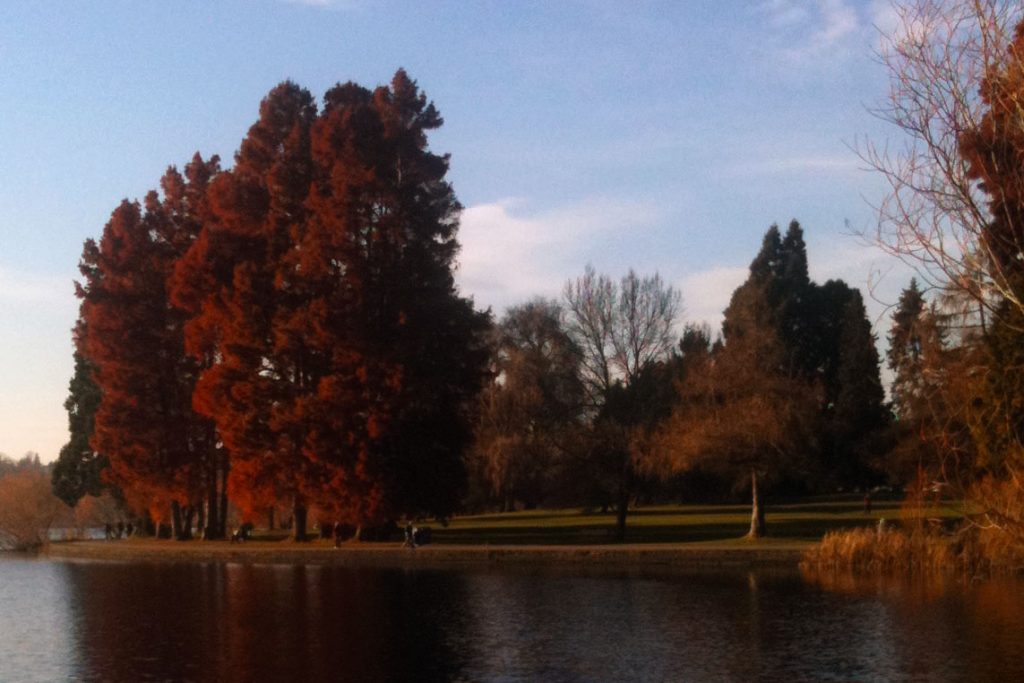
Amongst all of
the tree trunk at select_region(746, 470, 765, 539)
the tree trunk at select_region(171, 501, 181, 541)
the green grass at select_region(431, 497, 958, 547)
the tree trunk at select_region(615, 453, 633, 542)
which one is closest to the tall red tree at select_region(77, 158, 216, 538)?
the tree trunk at select_region(171, 501, 181, 541)

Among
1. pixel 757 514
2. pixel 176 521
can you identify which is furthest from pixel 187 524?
pixel 757 514

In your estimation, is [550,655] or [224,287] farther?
[224,287]

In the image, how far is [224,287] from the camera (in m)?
53.4

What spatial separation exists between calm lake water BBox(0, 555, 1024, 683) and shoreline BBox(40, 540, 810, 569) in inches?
105

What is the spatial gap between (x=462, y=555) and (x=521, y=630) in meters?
19.6

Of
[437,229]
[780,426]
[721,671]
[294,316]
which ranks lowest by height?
[721,671]

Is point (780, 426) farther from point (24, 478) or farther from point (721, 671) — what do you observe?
point (24, 478)

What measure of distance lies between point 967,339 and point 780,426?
30.3 feet

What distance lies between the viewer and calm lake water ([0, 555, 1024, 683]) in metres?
21.2

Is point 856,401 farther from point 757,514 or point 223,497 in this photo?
point 223,497

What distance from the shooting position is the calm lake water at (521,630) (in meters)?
21.2

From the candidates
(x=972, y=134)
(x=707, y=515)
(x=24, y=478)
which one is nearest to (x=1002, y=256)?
(x=972, y=134)

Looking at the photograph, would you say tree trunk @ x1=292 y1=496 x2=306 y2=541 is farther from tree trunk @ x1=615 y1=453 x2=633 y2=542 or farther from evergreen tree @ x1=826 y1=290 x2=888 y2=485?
evergreen tree @ x1=826 y1=290 x2=888 y2=485

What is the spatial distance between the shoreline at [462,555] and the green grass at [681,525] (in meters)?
2.37
